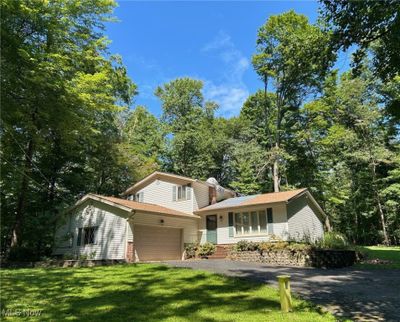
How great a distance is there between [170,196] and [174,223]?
125 inches

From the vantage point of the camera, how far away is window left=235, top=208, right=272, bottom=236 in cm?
2012

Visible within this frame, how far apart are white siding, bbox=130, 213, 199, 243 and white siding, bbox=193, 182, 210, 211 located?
115 centimetres

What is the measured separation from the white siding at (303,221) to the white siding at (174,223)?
6581 millimetres

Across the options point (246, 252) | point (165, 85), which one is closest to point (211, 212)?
point (246, 252)

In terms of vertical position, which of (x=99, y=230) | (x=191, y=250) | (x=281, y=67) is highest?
(x=281, y=67)

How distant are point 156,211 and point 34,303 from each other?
39.5 ft

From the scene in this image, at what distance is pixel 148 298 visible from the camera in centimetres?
779

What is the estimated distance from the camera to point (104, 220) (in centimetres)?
1919

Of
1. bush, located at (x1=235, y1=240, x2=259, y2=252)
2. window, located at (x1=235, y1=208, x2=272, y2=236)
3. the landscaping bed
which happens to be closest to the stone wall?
the landscaping bed

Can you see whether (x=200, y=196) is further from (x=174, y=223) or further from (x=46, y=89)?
(x=46, y=89)

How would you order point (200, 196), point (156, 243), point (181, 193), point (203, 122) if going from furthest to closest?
point (203, 122) → point (200, 196) → point (181, 193) → point (156, 243)

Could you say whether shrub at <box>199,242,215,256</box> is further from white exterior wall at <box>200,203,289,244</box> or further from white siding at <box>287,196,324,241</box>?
white siding at <box>287,196,324,241</box>

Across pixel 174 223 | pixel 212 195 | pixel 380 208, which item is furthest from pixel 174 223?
pixel 380 208

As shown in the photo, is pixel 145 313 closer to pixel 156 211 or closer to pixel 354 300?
pixel 354 300
